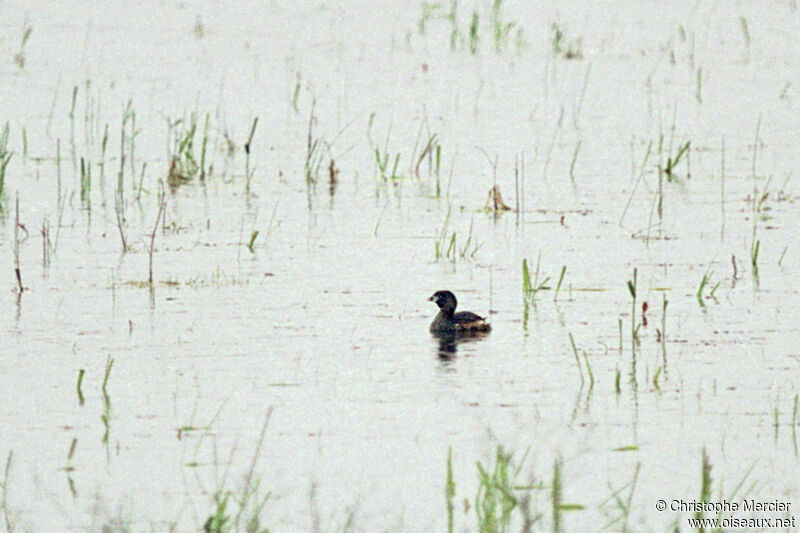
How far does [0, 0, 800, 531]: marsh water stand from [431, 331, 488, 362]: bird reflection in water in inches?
1.0

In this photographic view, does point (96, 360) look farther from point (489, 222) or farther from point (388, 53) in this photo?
point (388, 53)

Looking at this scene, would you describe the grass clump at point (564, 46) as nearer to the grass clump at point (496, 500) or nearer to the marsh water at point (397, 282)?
the marsh water at point (397, 282)

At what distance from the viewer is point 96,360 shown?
9.30 meters

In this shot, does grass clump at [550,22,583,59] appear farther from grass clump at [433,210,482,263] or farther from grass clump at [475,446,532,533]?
grass clump at [475,446,532,533]

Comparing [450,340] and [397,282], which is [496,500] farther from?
[397,282]

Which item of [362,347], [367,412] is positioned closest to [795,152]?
[362,347]

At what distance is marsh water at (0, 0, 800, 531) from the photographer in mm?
7203

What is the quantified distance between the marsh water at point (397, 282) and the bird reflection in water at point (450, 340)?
25 millimetres

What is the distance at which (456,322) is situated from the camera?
9766 mm

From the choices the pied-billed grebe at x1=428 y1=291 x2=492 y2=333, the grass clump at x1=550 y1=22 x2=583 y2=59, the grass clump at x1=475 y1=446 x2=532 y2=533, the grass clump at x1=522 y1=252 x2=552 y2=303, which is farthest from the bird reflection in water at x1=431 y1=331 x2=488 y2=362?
the grass clump at x1=550 y1=22 x2=583 y2=59

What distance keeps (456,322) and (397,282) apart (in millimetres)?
1872

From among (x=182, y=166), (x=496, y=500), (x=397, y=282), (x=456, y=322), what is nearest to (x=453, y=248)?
(x=397, y=282)

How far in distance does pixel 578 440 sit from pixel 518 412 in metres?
0.55

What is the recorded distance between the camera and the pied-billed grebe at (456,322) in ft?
31.9
